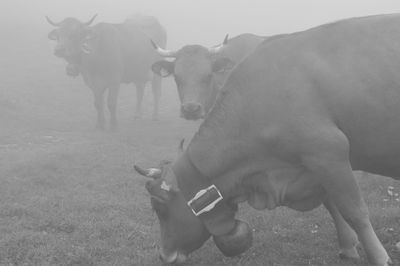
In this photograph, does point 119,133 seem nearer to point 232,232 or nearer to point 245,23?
point 232,232

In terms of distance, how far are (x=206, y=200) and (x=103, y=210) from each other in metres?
3.41

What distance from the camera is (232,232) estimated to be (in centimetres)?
535

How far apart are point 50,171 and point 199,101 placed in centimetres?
331

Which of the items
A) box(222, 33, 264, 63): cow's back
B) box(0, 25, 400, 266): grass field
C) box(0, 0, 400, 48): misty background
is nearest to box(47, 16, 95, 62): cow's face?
box(0, 25, 400, 266): grass field

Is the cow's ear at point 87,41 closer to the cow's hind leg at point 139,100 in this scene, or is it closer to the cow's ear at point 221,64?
the cow's hind leg at point 139,100

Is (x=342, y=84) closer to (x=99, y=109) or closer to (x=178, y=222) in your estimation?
(x=178, y=222)

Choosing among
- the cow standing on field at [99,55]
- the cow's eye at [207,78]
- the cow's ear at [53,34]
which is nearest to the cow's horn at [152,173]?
the cow's eye at [207,78]

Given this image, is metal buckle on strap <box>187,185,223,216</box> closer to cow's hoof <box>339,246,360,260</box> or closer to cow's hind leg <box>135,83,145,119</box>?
cow's hoof <box>339,246,360,260</box>

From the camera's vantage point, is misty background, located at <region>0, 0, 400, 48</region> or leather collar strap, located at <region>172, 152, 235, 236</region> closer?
leather collar strap, located at <region>172, 152, 235, 236</region>

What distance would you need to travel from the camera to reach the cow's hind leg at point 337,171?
4.84 metres

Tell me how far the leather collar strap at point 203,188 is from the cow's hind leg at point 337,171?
95 centimetres

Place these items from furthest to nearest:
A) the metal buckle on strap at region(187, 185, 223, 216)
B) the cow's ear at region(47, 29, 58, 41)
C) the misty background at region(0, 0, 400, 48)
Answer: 1. the misty background at region(0, 0, 400, 48)
2. the cow's ear at region(47, 29, 58, 41)
3. the metal buckle on strap at region(187, 185, 223, 216)

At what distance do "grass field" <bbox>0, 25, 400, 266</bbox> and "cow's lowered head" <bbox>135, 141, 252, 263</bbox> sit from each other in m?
0.62

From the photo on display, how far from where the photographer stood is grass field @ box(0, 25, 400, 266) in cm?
627
